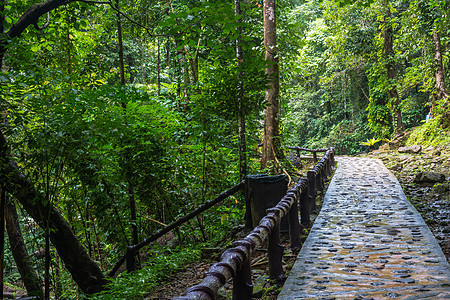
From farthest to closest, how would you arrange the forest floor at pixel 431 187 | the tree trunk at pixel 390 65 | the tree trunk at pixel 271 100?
the tree trunk at pixel 390 65
the tree trunk at pixel 271 100
the forest floor at pixel 431 187

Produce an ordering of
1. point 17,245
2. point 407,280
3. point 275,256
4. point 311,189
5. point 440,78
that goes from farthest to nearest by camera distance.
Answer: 1. point 440,78
2. point 17,245
3. point 311,189
4. point 275,256
5. point 407,280

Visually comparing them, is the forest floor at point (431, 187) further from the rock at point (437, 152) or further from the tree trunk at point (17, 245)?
the tree trunk at point (17, 245)

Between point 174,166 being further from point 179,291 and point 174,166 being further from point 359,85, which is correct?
point 359,85

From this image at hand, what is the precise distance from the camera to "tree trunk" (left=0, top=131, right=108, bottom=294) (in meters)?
5.26

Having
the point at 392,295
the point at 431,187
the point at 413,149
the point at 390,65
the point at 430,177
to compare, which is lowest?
the point at 392,295

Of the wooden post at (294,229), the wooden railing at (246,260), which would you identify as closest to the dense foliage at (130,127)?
the wooden post at (294,229)

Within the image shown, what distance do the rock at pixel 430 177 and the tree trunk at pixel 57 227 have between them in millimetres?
8641

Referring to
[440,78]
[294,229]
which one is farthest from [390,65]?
[294,229]

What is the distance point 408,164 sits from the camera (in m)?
13.4

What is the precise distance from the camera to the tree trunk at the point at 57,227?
526cm

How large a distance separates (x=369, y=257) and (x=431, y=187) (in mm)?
5633

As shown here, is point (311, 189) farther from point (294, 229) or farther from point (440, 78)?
point (440, 78)

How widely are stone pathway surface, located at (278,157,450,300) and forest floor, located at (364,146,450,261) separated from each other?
262 millimetres

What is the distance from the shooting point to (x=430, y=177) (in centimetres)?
946
